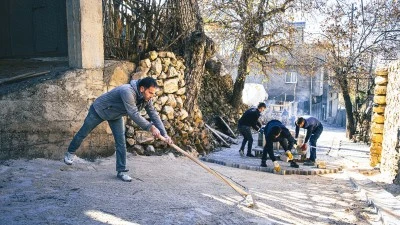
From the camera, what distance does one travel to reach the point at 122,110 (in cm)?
428

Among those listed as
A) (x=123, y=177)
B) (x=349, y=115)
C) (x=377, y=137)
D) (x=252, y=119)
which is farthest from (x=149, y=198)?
(x=349, y=115)

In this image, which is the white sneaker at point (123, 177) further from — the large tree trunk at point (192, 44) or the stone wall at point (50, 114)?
the large tree trunk at point (192, 44)

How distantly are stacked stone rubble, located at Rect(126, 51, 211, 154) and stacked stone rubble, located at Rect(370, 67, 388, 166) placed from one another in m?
4.89

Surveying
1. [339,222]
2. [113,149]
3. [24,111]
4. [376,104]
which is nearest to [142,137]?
[113,149]

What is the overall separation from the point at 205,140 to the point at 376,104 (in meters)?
4.83

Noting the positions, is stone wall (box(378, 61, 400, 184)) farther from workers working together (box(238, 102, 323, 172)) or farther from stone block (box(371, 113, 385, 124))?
workers working together (box(238, 102, 323, 172))

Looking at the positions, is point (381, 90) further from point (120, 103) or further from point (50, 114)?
point (50, 114)

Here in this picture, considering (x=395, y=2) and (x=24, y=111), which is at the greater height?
(x=395, y=2)

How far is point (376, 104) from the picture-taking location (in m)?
9.12

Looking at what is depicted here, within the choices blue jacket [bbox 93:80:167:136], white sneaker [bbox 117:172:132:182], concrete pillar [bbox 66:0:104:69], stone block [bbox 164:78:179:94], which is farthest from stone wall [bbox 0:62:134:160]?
stone block [bbox 164:78:179:94]

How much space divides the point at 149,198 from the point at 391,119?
6.51 metres

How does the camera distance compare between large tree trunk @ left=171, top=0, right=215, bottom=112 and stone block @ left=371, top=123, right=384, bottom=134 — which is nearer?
large tree trunk @ left=171, top=0, right=215, bottom=112

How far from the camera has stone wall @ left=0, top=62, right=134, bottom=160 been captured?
4.74 m

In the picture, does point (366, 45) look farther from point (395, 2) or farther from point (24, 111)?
point (24, 111)
